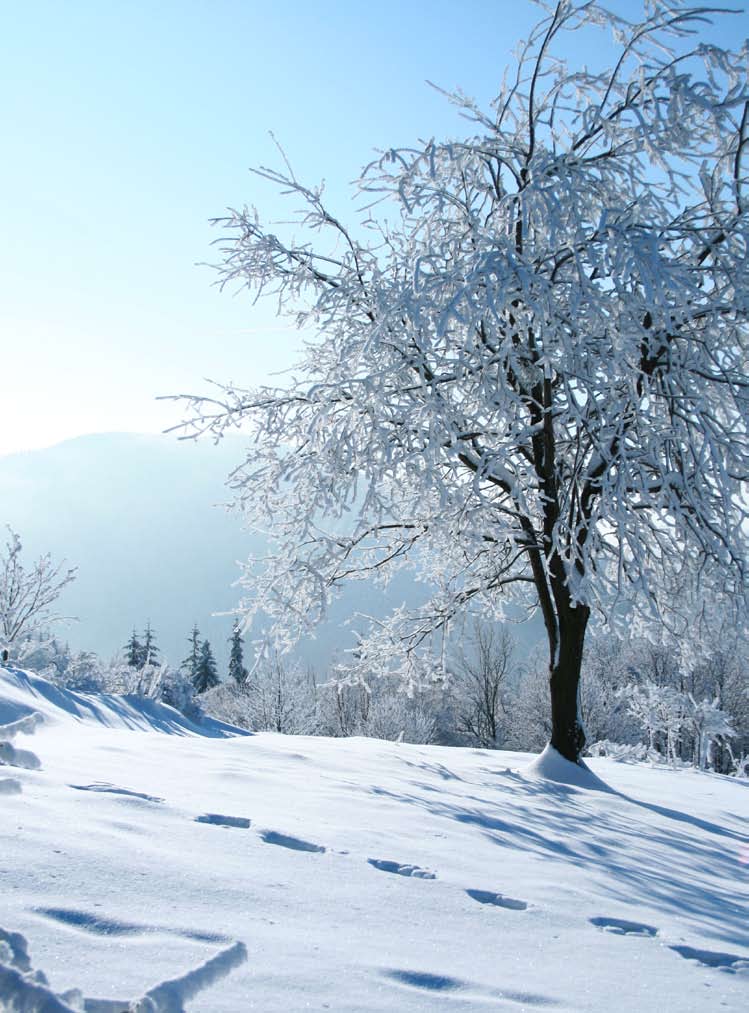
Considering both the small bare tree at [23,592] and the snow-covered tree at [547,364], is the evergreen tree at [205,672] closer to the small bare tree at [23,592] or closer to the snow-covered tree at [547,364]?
the small bare tree at [23,592]

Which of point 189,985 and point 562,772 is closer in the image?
point 189,985

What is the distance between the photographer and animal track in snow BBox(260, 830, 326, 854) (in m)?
2.63

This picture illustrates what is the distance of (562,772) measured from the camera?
6762 millimetres

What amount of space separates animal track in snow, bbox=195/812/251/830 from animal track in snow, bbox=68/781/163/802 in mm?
283

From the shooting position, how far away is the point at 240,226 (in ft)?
23.9

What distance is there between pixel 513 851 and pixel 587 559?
8.42 feet

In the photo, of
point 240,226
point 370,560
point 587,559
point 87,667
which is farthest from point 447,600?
point 87,667

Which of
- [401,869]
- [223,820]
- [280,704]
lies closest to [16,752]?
[223,820]

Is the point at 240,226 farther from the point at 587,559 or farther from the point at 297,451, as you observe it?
the point at 587,559

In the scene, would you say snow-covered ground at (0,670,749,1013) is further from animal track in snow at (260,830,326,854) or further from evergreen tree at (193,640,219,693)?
evergreen tree at (193,640,219,693)

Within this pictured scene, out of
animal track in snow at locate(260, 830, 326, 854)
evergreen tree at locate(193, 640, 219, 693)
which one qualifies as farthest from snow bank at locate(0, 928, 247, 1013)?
evergreen tree at locate(193, 640, 219, 693)

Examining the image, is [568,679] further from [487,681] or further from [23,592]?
[487,681]

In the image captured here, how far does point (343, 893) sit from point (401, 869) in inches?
18.1

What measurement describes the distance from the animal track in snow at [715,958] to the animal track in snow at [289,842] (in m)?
1.28
